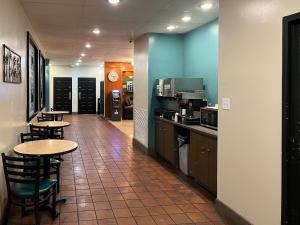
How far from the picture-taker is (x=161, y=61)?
7.12 meters

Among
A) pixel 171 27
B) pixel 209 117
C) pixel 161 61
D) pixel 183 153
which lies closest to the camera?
pixel 209 117

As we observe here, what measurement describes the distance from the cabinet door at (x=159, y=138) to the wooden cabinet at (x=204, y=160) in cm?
148

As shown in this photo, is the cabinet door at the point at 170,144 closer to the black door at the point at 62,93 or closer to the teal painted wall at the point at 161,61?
the teal painted wall at the point at 161,61

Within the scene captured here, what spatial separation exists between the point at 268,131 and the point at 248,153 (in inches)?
16.4

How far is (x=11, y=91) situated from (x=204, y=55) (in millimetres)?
3484

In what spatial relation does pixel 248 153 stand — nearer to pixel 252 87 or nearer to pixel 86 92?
pixel 252 87

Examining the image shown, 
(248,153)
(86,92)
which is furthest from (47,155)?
(86,92)

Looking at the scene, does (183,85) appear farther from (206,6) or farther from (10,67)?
(10,67)

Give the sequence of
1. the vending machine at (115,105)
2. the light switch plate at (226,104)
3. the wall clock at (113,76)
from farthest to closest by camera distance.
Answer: the wall clock at (113,76), the vending machine at (115,105), the light switch plate at (226,104)

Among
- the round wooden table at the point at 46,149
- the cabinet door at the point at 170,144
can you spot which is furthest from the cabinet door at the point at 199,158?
the round wooden table at the point at 46,149

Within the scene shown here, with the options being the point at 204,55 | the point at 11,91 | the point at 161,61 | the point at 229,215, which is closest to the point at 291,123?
the point at 229,215

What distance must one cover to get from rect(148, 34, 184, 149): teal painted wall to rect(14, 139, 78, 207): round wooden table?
3272 millimetres

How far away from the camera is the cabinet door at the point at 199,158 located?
4.42 metres

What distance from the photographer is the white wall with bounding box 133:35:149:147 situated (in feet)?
24.0
